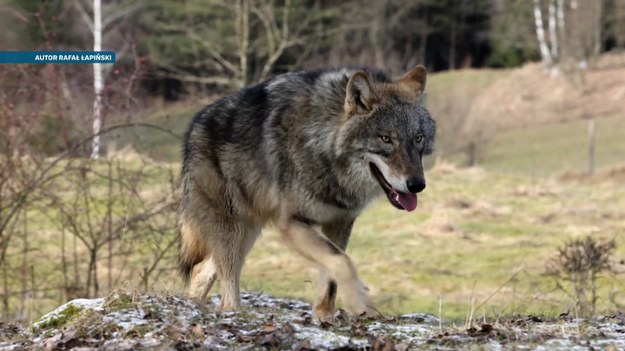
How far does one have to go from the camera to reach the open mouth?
18.8ft

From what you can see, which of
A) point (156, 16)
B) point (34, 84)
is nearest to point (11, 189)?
point (34, 84)

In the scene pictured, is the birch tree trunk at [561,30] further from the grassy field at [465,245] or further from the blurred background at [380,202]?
the grassy field at [465,245]

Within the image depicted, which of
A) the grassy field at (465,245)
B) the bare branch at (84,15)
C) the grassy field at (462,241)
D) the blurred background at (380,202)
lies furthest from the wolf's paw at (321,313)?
the bare branch at (84,15)

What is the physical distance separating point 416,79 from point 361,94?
0.71 metres

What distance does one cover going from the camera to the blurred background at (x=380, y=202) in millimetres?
11477

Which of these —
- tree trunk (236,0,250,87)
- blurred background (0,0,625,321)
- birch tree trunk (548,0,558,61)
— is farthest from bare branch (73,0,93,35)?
birch tree trunk (548,0,558,61)

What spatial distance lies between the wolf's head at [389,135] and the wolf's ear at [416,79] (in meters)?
0.21

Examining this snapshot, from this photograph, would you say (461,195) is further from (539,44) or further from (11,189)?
(539,44)

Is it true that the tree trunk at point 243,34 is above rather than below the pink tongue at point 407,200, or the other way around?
above

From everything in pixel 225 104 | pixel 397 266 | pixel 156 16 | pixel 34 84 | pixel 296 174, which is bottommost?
pixel 397 266

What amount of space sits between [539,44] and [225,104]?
185 feet

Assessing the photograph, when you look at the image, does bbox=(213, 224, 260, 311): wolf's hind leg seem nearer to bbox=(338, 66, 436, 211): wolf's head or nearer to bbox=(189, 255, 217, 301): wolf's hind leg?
bbox=(189, 255, 217, 301): wolf's hind leg

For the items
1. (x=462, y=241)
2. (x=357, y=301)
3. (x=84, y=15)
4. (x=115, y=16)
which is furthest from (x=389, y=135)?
(x=115, y=16)

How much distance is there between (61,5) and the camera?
973 inches
